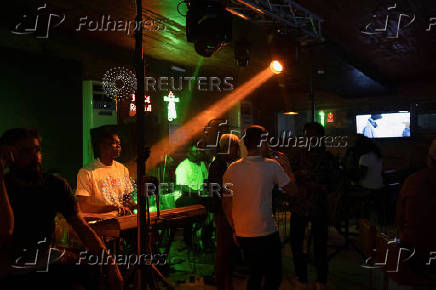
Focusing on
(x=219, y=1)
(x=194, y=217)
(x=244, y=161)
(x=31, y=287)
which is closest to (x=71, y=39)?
(x=219, y=1)

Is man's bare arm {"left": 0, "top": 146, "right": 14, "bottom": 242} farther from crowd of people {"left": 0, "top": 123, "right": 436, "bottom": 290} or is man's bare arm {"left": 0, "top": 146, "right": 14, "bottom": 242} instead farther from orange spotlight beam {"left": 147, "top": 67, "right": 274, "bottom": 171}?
orange spotlight beam {"left": 147, "top": 67, "right": 274, "bottom": 171}

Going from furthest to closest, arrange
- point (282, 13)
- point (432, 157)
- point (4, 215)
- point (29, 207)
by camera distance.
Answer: point (282, 13)
point (432, 157)
point (29, 207)
point (4, 215)

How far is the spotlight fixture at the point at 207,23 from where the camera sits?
3.93 metres

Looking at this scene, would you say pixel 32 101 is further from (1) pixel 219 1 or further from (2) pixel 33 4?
(1) pixel 219 1

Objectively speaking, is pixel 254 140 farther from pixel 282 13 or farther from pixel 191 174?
pixel 191 174

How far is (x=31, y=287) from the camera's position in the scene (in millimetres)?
2242

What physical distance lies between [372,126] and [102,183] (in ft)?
38.2

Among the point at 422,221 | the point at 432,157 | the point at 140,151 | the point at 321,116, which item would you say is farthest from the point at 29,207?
the point at 321,116

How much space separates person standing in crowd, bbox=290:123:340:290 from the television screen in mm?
9985

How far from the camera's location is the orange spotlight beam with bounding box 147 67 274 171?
30.0ft

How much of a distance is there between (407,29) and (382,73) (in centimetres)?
444

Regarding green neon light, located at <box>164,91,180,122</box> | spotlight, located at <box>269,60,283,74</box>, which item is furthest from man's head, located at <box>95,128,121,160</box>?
green neon light, located at <box>164,91,180,122</box>

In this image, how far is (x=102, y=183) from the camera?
4203mm

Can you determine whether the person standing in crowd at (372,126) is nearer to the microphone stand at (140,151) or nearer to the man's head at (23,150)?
the microphone stand at (140,151)
